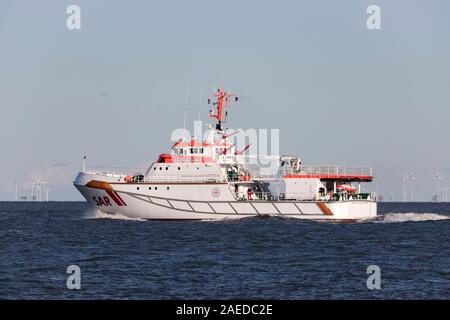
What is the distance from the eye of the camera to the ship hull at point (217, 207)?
6531 cm

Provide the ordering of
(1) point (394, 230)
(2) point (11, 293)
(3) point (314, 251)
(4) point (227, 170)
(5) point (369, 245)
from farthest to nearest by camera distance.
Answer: (4) point (227, 170), (1) point (394, 230), (5) point (369, 245), (3) point (314, 251), (2) point (11, 293)

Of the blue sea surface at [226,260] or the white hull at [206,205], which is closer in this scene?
the blue sea surface at [226,260]

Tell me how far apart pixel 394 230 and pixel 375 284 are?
29.5 m

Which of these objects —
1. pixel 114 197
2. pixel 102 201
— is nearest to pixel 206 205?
pixel 114 197

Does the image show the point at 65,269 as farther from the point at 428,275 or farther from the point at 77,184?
the point at 77,184

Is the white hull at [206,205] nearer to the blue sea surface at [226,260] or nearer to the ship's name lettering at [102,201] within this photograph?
the ship's name lettering at [102,201]

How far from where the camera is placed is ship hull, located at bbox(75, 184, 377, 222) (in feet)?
214

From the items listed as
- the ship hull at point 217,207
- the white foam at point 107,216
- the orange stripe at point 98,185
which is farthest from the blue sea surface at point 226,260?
the orange stripe at point 98,185

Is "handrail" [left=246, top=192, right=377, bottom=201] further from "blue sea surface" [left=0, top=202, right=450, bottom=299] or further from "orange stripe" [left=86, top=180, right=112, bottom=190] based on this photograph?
"orange stripe" [left=86, top=180, right=112, bottom=190]

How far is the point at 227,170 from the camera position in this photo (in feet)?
221

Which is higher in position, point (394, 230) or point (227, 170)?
point (227, 170)

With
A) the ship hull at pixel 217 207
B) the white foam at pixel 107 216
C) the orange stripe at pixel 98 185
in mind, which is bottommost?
the white foam at pixel 107 216

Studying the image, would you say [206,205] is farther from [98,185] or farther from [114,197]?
[98,185]
